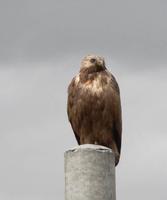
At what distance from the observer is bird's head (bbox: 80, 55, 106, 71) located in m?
12.6

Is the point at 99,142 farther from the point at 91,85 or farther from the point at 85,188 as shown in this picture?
the point at 85,188

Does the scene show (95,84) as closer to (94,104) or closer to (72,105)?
(94,104)

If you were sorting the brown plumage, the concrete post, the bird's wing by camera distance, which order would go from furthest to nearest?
1. the bird's wing
2. the brown plumage
3. the concrete post

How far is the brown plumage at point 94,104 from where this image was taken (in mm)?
12414

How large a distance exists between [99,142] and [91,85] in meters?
1.02

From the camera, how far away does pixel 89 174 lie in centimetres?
964

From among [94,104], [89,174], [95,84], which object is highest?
[95,84]

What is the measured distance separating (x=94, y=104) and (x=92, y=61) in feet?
2.69

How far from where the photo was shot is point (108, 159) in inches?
387

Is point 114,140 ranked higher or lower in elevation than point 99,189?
higher

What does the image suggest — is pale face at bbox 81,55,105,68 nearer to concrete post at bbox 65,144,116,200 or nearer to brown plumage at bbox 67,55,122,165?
brown plumage at bbox 67,55,122,165

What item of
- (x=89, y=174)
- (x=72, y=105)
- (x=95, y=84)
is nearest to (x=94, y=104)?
(x=95, y=84)

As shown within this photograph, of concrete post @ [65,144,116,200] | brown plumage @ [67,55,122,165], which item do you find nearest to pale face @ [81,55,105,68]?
brown plumage @ [67,55,122,165]

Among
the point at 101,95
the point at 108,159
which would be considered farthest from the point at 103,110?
the point at 108,159
